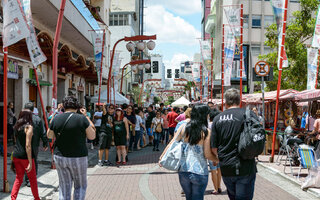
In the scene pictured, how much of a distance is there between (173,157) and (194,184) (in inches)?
15.6

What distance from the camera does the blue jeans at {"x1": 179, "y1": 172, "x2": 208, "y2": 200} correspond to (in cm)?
462

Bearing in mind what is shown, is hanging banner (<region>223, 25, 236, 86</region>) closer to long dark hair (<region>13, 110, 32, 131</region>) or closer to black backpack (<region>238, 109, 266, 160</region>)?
long dark hair (<region>13, 110, 32, 131</region>)

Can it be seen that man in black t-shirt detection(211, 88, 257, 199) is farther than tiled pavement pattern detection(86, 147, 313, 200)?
No

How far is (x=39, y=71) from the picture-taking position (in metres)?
18.8

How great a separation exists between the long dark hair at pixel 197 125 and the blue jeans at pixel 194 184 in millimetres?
394

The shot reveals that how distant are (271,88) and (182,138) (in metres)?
22.4

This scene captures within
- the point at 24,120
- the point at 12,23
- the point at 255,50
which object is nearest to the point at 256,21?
the point at 255,50

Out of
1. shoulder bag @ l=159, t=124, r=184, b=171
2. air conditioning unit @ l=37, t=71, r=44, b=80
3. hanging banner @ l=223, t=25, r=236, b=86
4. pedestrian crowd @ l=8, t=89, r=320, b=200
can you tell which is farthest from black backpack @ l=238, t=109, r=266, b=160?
air conditioning unit @ l=37, t=71, r=44, b=80

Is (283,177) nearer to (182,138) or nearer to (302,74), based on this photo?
(182,138)

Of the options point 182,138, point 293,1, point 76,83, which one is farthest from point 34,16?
point 293,1

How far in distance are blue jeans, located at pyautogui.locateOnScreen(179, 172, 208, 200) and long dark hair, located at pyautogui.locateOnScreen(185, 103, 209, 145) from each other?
0.39 metres

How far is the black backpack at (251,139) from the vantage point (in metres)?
4.21

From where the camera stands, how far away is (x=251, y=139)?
4.21 meters

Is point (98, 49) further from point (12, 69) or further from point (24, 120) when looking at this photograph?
point (24, 120)
